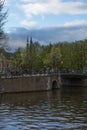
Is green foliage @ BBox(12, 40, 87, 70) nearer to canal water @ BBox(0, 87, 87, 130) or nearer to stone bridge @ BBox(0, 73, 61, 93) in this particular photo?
stone bridge @ BBox(0, 73, 61, 93)

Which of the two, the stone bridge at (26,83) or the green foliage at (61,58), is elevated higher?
the green foliage at (61,58)

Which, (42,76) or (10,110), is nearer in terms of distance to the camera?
(10,110)

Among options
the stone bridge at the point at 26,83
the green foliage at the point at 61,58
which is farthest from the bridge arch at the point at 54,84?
the green foliage at the point at 61,58

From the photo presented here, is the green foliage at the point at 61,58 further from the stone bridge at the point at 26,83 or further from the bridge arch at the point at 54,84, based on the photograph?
the stone bridge at the point at 26,83

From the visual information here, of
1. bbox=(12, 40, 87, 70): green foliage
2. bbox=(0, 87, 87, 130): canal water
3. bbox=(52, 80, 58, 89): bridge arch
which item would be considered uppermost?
bbox=(12, 40, 87, 70): green foliage

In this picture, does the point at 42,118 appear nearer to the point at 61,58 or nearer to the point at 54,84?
the point at 54,84

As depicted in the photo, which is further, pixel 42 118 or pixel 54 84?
pixel 54 84

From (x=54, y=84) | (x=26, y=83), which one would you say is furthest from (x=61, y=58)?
(x=26, y=83)

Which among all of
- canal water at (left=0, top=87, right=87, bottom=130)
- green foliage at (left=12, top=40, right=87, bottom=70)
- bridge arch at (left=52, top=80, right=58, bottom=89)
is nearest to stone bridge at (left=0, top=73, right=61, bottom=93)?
bridge arch at (left=52, top=80, right=58, bottom=89)

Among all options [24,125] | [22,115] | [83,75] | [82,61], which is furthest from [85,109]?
[82,61]

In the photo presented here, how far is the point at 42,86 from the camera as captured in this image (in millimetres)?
84750

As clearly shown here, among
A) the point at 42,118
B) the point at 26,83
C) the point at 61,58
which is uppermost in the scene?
the point at 61,58

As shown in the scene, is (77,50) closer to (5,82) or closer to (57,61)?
(57,61)

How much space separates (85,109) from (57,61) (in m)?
80.1
